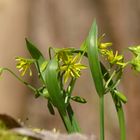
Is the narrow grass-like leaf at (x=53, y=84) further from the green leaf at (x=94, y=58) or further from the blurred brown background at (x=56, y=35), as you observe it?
the blurred brown background at (x=56, y=35)

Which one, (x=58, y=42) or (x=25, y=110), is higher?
(x=58, y=42)

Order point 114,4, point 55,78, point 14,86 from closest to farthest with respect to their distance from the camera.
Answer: point 55,78
point 14,86
point 114,4

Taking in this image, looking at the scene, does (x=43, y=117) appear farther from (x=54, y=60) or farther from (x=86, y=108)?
(x=54, y=60)

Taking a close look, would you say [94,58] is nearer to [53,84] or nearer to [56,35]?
[53,84]

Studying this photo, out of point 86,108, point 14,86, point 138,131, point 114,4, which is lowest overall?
point 138,131

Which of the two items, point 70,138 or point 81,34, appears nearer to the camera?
point 70,138

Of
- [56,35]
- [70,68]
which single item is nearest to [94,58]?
[70,68]

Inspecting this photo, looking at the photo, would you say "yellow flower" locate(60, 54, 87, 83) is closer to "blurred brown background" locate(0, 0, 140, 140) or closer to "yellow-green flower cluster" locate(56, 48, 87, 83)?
"yellow-green flower cluster" locate(56, 48, 87, 83)

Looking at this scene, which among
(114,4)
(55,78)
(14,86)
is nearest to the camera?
(55,78)

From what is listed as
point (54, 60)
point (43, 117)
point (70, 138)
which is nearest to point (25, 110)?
point (43, 117)
